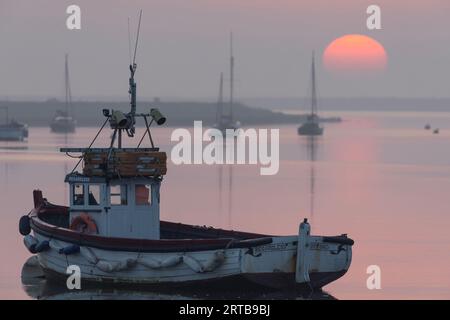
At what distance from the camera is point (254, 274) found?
3638 cm

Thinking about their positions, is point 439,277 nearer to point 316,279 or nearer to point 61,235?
point 316,279

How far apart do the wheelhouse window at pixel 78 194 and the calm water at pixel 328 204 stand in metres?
2.83

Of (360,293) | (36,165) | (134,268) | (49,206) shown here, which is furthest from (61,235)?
(36,165)

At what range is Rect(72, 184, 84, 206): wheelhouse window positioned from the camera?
39.4 m

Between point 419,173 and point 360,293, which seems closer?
point 360,293

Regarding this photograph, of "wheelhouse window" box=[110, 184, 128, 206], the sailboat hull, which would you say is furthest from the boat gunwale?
the sailboat hull

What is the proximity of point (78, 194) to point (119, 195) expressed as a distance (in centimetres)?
126

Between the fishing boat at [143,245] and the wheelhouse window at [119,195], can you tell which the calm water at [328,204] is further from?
the wheelhouse window at [119,195]

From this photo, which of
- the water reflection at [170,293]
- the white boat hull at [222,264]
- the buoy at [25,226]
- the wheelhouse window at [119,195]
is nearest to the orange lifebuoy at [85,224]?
the wheelhouse window at [119,195]

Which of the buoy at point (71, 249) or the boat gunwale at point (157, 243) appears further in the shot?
the buoy at point (71, 249)

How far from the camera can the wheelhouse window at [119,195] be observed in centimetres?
3888
